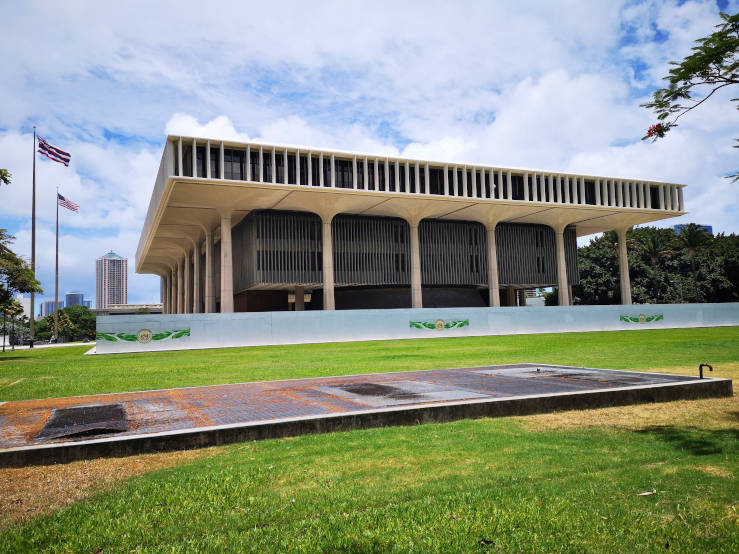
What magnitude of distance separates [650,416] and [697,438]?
1324mm

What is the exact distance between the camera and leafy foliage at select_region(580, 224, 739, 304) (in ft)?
218

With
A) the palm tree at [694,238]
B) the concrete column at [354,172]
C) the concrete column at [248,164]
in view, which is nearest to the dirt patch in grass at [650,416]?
the concrete column at [248,164]

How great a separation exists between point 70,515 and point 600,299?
74519mm

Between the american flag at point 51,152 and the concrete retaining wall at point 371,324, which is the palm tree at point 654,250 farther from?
the american flag at point 51,152

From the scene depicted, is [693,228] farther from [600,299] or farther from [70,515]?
[70,515]

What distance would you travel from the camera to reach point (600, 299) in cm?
7181

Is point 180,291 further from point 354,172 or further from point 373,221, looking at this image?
point 354,172

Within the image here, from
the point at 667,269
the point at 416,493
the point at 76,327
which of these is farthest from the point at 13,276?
the point at 76,327

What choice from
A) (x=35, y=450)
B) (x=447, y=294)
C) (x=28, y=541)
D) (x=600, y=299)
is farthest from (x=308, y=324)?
(x=600, y=299)

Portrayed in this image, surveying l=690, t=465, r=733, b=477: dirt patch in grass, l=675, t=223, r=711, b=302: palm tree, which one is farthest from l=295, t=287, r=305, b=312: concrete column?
l=675, t=223, r=711, b=302: palm tree

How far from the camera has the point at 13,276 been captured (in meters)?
25.7

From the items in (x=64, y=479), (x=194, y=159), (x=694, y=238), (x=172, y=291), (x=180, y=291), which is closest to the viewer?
(x=64, y=479)

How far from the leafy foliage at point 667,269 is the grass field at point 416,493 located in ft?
219

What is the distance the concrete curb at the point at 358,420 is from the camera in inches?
252
